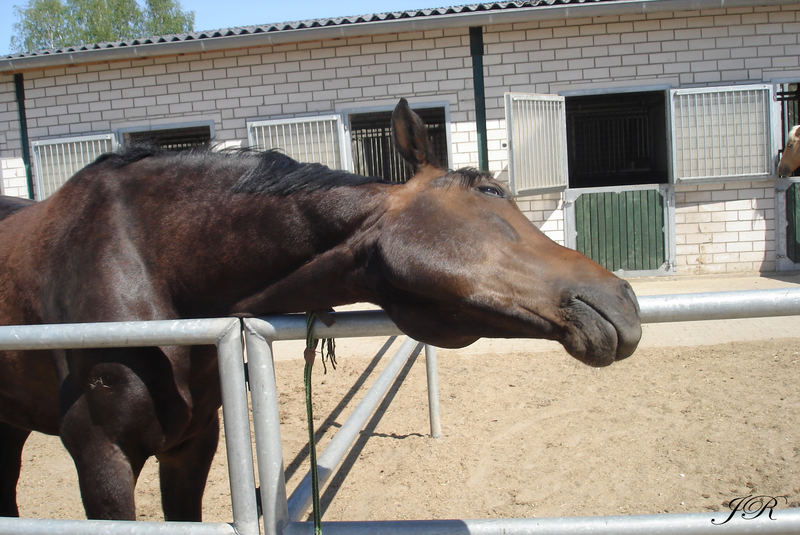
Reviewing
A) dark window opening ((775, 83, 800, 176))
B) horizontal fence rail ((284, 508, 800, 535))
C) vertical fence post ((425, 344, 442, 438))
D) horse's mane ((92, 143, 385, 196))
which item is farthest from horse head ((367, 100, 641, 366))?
dark window opening ((775, 83, 800, 176))

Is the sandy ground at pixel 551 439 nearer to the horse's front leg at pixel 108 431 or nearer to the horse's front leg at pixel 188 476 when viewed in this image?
the horse's front leg at pixel 188 476

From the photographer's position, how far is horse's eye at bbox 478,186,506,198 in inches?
57.6

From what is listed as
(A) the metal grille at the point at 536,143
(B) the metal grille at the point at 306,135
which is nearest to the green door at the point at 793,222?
(A) the metal grille at the point at 536,143

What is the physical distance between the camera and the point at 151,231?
1.75m

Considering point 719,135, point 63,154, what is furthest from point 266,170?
Answer: point 63,154

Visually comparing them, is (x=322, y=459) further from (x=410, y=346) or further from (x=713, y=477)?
(x=713, y=477)

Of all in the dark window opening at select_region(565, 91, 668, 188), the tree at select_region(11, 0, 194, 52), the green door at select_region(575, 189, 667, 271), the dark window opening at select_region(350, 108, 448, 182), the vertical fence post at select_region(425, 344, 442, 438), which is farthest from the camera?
the tree at select_region(11, 0, 194, 52)

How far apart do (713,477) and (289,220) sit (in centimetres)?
268

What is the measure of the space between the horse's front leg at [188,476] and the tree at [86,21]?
3404 centimetres

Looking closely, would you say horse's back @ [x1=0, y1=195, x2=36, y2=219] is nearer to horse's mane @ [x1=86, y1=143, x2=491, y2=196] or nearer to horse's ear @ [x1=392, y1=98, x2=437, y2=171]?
horse's mane @ [x1=86, y1=143, x2=491, y2=196]

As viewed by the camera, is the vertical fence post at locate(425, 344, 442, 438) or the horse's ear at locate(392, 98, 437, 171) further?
the vertical fence post at locate(425, 344, 442, 438)

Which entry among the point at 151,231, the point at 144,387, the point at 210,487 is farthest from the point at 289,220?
the point at 210,487

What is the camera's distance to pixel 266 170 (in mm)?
1705

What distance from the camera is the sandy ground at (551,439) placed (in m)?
3.04
